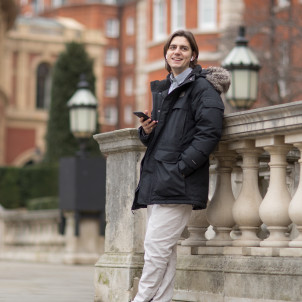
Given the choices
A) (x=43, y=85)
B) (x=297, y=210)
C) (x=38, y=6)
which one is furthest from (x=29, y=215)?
(x=38, y=6)

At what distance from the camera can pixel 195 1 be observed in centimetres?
3281

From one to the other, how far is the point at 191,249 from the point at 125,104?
245 feet

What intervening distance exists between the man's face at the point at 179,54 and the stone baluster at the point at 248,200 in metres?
0.70

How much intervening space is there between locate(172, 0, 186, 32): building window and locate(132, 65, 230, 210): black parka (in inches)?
1045

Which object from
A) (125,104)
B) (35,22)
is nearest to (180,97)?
(35,22)

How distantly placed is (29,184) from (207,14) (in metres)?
11.4

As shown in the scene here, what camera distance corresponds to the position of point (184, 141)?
21.1ft

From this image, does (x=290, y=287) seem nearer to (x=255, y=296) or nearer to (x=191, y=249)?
(x=255, y=296)

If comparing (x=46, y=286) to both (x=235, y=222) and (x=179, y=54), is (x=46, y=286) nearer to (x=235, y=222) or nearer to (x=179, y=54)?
(x=235, y=222)

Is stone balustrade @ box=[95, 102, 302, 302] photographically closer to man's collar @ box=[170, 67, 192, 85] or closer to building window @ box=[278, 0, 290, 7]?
man's collar @ box=[170, 67, 192, 85]

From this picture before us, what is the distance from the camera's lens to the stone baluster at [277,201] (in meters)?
6.47

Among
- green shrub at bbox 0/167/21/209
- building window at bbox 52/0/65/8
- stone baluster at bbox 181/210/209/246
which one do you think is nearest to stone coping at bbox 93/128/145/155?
stone baluster at bbox 181/210/209/246

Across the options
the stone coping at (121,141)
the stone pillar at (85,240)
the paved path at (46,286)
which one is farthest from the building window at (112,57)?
the stone coping at (121,141)

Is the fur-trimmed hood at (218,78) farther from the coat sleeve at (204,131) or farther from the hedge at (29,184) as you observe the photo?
the hedge at (29,184)
